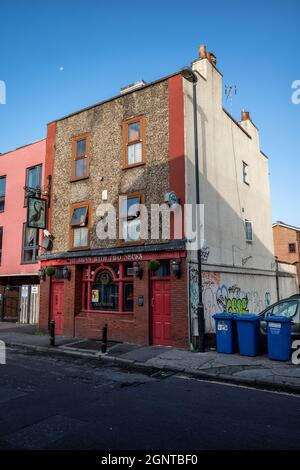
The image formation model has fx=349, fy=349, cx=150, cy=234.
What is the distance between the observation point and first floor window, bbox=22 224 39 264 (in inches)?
750

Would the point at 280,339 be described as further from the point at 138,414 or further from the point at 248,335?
the point at 138,414

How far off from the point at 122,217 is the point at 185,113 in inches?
188

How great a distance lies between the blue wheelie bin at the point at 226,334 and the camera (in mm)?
10992

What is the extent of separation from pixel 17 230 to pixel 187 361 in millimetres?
13660

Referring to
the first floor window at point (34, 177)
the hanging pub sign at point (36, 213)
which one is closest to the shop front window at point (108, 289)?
the hanging pub sign at point (36, 213)

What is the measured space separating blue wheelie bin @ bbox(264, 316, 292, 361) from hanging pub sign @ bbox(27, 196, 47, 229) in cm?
1122

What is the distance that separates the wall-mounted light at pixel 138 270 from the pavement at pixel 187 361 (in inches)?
101

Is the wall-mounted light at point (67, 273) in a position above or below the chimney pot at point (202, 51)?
below

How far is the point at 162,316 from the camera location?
12.8 metres

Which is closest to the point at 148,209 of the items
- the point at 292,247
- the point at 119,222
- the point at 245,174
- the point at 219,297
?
the point at 119,222

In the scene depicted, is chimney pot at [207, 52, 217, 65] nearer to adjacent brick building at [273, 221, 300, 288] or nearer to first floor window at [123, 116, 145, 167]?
first floor window at [123, 116, 145, 167]

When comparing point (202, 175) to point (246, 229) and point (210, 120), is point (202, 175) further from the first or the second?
point (246, 229)

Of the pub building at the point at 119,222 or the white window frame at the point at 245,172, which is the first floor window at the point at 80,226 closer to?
the pub building at the point at 119,222

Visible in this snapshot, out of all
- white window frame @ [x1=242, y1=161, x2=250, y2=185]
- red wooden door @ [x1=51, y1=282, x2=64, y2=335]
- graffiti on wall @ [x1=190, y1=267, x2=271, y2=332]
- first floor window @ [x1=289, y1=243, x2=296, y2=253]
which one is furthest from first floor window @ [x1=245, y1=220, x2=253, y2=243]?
first floor window @ [x1=289, y1=243, x2=296, y2=253]
